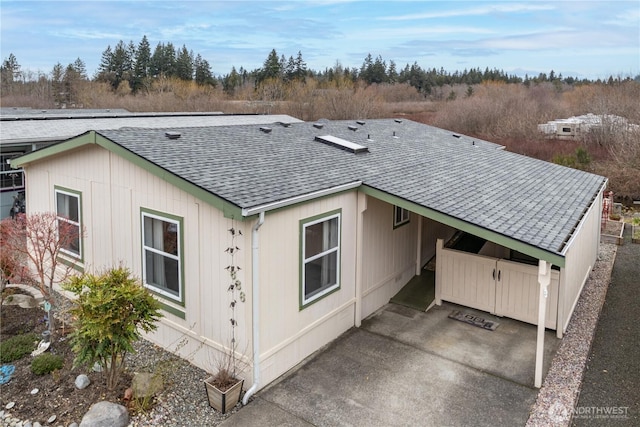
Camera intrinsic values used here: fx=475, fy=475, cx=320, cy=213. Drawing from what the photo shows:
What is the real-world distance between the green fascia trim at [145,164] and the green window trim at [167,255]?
0.65 metres

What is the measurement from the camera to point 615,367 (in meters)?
7.22

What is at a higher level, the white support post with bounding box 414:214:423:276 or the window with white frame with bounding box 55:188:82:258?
the window with white frame with bounding box 55:188:82:258

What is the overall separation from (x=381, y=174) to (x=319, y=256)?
2314 mm

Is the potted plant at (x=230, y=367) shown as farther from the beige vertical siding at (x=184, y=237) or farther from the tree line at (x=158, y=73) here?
the tree line at (x=158, y=73)

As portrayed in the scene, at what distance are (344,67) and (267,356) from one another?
293 feet

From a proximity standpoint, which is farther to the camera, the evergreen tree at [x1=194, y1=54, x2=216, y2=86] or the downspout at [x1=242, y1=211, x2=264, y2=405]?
the evergreen tree at [x1=194, y1=54, x2=216, y2=86]

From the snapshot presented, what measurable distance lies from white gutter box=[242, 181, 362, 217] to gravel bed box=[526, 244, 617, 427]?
13.3ft

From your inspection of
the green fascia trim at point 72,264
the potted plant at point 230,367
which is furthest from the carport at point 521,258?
the green fascia trim at point 72,264

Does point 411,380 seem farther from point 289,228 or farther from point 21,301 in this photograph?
point 21,301

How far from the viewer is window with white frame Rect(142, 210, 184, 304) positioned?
7090 millimetres

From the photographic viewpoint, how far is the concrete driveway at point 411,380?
596 cm

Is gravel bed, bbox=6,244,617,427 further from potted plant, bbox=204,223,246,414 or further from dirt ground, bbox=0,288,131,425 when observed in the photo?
dirt ground, bbox=0,288,131,425

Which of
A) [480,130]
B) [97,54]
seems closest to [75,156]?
[480,130]

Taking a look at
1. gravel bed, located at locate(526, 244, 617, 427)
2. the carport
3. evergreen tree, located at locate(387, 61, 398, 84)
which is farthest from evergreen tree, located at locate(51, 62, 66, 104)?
gravel bed, located at locate(526, 244, 617, 427)
